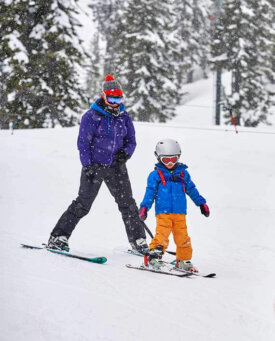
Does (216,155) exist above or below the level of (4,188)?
above

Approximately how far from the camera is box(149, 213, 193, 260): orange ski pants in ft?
16.1

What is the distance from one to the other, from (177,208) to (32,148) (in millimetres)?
8365

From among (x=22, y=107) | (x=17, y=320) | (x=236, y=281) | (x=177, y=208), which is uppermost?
(x=22, y=107)

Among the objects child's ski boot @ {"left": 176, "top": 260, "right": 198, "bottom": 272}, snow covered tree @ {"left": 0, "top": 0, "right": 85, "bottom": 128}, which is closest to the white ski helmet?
child's ski boot @ {"left": 176, "top": 260, "right": 198, "bottom": 272}

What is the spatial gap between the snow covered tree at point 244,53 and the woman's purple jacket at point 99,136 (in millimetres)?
23213

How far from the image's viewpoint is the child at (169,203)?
493 centimetres

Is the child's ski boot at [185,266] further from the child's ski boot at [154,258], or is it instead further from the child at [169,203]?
the child's ski boot at [154,258]

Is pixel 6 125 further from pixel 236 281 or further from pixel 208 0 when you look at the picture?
pixel 208 0

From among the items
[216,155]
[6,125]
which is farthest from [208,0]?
[216,155]

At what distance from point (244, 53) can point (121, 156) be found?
982 inches

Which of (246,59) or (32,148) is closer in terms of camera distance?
(32,148)

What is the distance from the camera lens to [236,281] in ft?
15.2

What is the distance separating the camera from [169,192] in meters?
5.01

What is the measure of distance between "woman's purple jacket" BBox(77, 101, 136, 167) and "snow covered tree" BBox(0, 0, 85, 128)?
1158 centimetres
